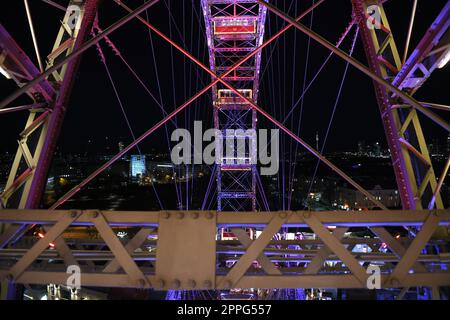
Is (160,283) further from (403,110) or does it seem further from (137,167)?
(137,167)

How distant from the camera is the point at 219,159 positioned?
21250mm

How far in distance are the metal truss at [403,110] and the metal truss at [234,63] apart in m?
7.11

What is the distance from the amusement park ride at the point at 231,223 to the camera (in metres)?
2.36

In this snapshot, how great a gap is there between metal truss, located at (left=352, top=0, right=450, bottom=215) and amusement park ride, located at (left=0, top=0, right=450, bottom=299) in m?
0.02

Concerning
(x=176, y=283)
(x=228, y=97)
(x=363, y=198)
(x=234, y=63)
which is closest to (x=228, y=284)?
Answer: (x=176, y=283)

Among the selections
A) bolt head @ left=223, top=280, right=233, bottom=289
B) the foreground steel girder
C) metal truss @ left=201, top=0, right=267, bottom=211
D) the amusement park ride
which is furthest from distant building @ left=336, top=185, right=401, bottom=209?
bolt head @ left=223, top=280, right=233, bottom=289

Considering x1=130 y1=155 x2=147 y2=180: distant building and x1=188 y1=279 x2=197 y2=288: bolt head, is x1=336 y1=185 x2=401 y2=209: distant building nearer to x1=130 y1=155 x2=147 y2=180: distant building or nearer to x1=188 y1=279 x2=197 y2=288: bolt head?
x1=130 y1=155 x2=147 y2=180: distant building

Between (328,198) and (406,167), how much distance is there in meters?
65.6

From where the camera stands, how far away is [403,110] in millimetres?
4688

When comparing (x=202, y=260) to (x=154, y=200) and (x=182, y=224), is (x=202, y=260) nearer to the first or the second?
(x=182, y=224)

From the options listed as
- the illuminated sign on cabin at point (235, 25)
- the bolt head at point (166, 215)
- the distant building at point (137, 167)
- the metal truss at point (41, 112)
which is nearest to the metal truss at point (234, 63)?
the illuminated sign on cabin at point (235, 25)

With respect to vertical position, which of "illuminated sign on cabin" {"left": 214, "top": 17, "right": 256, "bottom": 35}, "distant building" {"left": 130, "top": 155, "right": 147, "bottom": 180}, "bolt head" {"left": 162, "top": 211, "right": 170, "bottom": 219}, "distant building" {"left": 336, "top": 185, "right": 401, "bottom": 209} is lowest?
"bolt head" {"left": 162, "top": 211, "right": 170, "bottom": 219}

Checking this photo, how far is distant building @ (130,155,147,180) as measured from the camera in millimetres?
80500
